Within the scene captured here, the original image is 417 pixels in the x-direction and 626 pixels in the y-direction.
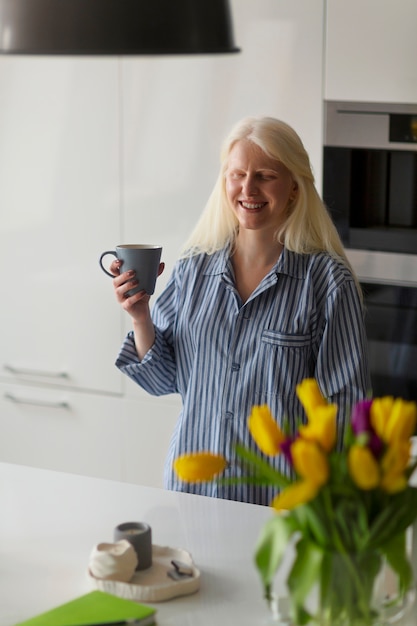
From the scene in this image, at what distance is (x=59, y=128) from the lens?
120 inches

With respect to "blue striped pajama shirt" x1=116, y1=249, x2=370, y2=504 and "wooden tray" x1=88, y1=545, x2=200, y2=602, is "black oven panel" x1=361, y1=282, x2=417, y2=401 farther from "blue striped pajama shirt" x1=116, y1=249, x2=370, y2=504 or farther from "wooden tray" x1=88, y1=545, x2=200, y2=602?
"wooden tray" x1=88, y1=545, x2=200, y2=602

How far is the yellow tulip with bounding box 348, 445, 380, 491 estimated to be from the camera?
1.05 meters

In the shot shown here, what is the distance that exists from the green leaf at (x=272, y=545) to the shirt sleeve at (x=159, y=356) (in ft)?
3.54

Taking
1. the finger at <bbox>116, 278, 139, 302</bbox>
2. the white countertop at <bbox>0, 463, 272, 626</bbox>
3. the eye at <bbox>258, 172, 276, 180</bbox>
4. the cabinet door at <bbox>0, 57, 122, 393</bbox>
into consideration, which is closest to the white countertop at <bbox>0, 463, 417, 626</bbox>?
the white countertop at <bbox>0, 463, 272, 626</bbox>

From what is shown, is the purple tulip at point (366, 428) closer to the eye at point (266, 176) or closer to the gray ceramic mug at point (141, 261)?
the gray ceramic mug at point (141, 261)

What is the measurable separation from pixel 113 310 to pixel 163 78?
2.24 ft

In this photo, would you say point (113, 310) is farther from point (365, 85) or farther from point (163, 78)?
point (365, 85)

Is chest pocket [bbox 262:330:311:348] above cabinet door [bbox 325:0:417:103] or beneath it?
beneath

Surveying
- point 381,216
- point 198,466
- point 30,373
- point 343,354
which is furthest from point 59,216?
point 198,466

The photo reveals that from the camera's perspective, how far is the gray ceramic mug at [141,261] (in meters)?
1.92

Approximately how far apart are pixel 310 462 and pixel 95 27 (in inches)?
19.2

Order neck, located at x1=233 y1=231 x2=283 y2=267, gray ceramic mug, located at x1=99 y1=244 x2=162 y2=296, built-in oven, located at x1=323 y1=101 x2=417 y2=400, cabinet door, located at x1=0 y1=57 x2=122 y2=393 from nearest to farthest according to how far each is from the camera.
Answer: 1. gray ceramic mug, located at x1=99 y1=244 x2=162 y2=296
2. neck, located at x1=233 y1=231 x2=283 y2=267
3. built-in oven, located at x1=323 y1=101 x2=417 y2=400
4. cabinet door, located at x1=0 y1=57 x2=122 y2=393

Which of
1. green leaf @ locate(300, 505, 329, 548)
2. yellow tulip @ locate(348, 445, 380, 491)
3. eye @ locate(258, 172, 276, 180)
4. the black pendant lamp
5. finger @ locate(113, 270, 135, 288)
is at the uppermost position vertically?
the black pendant lamp

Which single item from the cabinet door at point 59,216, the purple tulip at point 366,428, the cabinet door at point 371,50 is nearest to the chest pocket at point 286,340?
the cabinet door at point 371,50
